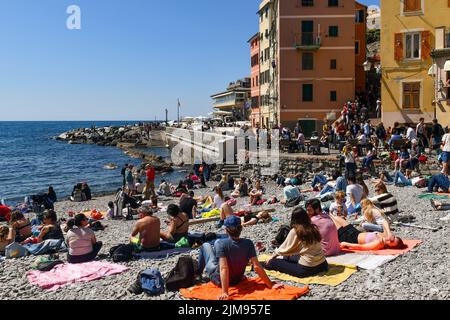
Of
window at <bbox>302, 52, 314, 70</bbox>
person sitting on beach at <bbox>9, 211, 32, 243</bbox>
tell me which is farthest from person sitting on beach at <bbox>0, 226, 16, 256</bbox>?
window at <bbox>302, 52, 314, 70</bbox>

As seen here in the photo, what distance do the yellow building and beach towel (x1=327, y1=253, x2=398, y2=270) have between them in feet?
84.6

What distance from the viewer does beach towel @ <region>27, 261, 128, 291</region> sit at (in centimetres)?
974

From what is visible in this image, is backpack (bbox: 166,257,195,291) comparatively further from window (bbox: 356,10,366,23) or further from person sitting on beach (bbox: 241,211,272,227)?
window (bbox: 356,10,366,23)

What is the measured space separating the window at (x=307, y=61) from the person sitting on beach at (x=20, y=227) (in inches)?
1391

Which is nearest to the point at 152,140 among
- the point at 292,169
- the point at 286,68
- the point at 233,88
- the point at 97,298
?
the point at 233,88

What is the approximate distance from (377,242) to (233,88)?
254 feet

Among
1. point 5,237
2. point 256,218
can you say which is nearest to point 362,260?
point 256,218

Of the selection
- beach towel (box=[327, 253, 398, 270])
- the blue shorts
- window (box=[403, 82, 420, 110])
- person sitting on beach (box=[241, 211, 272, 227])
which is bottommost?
person sitting on beach (box=[241, 211, 272, 227])

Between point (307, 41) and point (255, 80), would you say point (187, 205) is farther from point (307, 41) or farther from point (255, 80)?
point (255, 80)

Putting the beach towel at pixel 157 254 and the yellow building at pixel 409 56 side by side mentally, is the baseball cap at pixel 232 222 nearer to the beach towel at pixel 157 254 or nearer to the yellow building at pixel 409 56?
the beach towel at pixel 157 254

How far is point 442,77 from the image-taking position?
99.5 feet

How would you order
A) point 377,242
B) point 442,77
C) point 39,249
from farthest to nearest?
1. point 442,77
2. point 39,249
3. point 377,242

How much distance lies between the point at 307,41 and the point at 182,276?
39.5 metres

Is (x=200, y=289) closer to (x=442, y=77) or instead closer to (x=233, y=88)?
(x=442, y=77)
